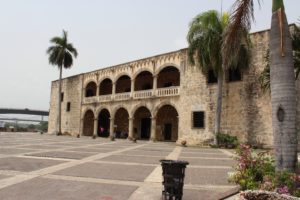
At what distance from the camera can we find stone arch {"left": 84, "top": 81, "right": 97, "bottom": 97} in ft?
120

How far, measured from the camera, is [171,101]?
83.1ft

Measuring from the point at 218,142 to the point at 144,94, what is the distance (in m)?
9.51

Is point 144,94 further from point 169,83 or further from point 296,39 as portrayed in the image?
point 296,39

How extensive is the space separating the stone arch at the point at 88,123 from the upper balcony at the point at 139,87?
5.02ft

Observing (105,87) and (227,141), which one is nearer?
(227,141)

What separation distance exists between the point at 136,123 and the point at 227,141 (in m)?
13.5

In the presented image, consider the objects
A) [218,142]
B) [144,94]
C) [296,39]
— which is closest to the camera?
[296,39]

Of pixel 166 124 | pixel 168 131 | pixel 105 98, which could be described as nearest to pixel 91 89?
pixel 105 98

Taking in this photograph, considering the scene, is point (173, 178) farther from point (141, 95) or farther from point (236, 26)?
point (141, 95)

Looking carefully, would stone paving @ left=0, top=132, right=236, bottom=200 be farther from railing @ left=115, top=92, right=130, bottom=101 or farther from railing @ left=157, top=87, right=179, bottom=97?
railing @ left=115, top=92, right=130, bottom=101

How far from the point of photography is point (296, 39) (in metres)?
12.5

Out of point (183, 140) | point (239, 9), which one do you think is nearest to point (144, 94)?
point (183, 140)

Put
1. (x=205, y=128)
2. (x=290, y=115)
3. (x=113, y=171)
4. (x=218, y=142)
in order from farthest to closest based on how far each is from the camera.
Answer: (x=205, y=128) → (x=218, y=142) → (x=113, y=171) → (x=290, y=115)

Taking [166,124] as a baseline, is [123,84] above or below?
above
